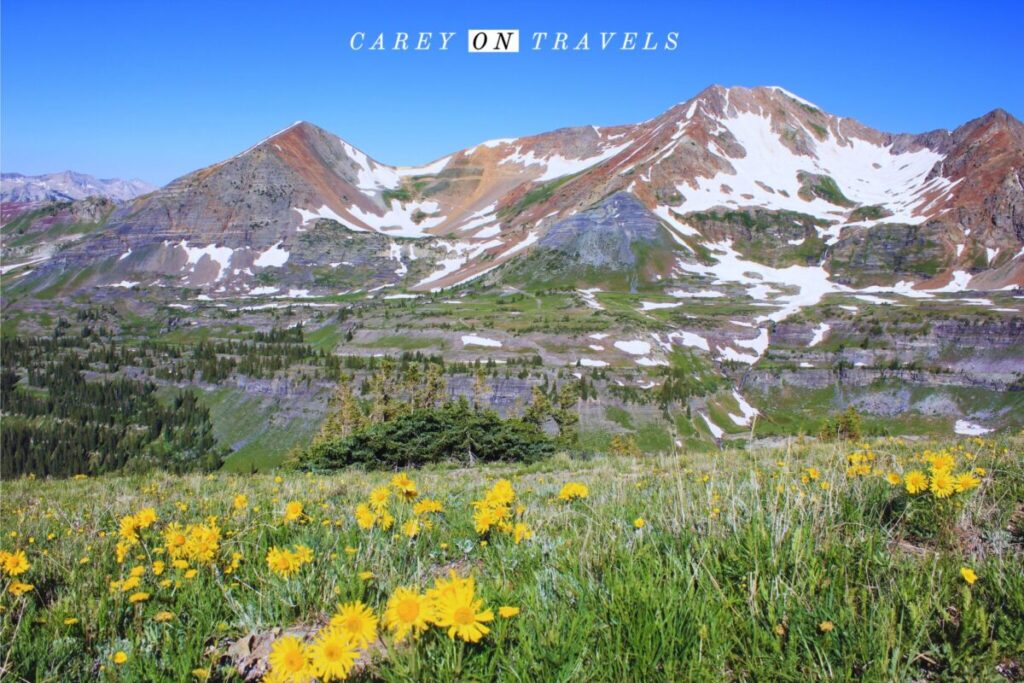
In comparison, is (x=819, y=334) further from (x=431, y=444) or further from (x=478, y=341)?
(x=431, y=444)

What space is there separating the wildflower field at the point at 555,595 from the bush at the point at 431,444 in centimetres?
1600

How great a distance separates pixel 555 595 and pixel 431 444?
18998 mm

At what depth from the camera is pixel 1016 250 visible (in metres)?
174

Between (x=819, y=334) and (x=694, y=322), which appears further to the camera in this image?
(x=694, y=322)

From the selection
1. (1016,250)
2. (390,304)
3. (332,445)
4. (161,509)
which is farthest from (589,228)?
(161,509)

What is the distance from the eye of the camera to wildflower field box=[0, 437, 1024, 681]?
233 centimetres

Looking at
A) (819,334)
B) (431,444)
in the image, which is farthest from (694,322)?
(431,444)

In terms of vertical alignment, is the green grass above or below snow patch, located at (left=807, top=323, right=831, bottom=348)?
below

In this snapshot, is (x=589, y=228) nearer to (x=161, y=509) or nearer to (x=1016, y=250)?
(x=1016, y=250)

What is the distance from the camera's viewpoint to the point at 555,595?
3.00m

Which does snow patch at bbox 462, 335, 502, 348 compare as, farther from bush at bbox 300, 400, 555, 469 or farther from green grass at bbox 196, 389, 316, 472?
bush at bbox 300, 400, 555, 469

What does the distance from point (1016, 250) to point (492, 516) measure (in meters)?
233

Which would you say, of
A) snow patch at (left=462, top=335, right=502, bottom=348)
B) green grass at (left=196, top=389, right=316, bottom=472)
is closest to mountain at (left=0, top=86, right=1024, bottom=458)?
snow patch at (left=462, top=335, right=502, bottom=348)

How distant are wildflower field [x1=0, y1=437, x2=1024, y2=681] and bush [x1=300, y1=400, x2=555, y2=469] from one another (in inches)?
630
